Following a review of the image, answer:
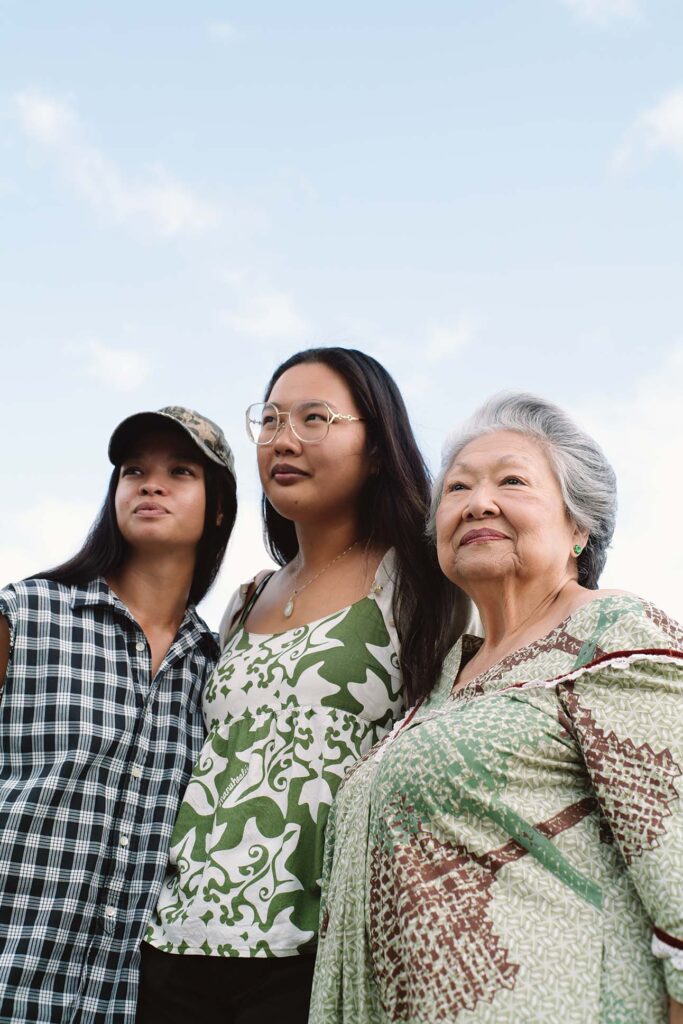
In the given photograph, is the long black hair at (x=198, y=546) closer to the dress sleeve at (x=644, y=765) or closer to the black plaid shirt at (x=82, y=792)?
the black plaid shirt at (x=82, y=792)

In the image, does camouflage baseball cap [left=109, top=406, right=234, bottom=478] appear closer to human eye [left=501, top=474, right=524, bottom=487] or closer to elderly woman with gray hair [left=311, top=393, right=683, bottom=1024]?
human eye [left=501, top=474, right=524, bottom=487]

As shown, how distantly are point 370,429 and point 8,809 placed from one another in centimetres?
154

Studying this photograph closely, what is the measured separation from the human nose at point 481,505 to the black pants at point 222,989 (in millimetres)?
1168

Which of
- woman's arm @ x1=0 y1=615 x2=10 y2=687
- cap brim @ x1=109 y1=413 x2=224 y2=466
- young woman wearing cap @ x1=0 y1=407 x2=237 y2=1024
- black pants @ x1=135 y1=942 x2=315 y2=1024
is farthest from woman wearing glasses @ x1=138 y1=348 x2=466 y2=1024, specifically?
woman's arm @ x1=0 y1=615 x2=10 y2=687

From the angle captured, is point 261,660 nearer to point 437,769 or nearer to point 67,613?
point 67,613

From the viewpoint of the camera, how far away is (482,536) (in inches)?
103

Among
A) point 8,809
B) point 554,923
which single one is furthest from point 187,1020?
point 554,923

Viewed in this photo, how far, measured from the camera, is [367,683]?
2.87 metres

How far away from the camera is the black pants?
99.5 inches

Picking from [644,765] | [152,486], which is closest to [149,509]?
[152,486]

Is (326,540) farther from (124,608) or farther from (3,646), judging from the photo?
(3,646)

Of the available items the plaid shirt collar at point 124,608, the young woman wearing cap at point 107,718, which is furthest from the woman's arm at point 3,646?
the plaid shirt collar at point 124,608

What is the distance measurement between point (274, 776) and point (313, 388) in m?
1.21

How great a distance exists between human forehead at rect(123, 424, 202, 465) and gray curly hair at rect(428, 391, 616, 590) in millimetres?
1016
